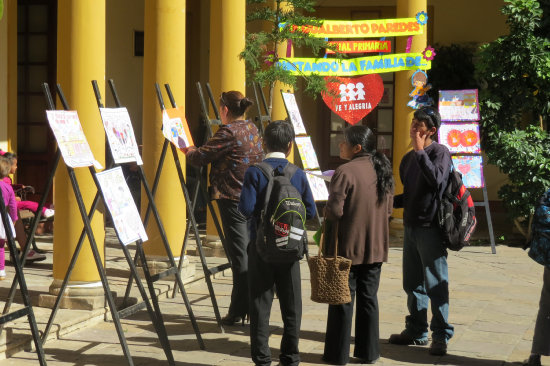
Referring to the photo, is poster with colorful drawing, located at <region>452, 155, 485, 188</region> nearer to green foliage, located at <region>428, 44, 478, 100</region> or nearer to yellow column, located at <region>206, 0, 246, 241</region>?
green foliage, located at <region>428, 44, 478, 100</region>

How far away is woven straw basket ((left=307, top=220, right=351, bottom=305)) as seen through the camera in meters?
6.04

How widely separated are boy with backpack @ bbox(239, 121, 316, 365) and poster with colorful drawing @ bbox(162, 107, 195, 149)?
1.26 metres

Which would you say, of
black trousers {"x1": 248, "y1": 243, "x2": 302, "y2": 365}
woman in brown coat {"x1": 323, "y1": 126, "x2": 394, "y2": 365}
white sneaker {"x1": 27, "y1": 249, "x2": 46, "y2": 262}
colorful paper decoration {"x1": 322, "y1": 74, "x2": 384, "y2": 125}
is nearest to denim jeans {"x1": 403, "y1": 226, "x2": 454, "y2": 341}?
woman in brown coat {"x1": 323, "y1": 126, "x2": 394, "y2": 365}

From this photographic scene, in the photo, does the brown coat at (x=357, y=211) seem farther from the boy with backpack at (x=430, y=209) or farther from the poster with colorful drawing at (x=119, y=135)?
the poster with colorful drawing at (x=119, y=135)

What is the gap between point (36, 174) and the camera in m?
12.5

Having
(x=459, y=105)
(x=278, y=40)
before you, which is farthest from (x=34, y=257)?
(x=459, y=105)

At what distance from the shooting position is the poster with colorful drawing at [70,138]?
5.81m

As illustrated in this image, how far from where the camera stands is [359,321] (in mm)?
6387

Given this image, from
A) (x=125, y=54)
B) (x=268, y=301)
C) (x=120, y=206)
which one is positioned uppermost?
(x=125, y=54)

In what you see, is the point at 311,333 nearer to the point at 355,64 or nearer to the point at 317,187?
the point at 317,187

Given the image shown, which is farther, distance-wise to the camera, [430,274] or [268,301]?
[430,274]

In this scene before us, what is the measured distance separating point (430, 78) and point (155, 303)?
9.00 m

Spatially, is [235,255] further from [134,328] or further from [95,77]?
[95,77]

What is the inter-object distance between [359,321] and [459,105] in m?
6.11
